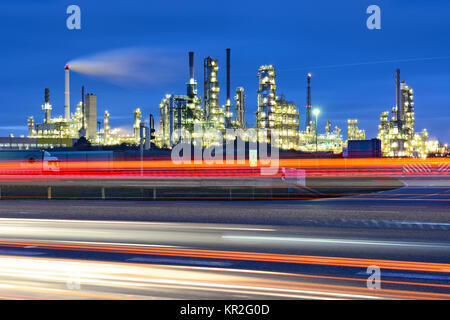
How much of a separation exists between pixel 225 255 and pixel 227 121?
88.3 metres

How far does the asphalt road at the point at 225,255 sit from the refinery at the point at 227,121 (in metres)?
51.6

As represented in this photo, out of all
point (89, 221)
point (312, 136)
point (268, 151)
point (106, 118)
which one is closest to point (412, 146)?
point (312, 136)

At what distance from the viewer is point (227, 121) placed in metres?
96.9

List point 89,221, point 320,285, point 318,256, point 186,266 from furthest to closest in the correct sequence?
point 89,221 → point 318,256 → point 186,266 → point 320,285

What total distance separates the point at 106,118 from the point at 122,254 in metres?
137

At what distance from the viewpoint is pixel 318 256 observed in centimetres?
881

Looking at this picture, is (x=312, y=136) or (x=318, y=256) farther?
(x=312, y=136)

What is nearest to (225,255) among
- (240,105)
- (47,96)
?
(240,105)

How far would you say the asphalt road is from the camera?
661 centimetres
